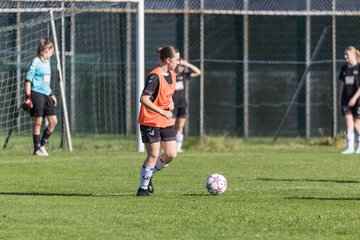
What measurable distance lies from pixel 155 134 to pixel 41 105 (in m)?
7.00

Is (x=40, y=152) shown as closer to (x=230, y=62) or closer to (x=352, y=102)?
(x=352, y=102)

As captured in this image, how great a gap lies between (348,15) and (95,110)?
6.17 meters

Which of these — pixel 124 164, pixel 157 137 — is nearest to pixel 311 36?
pixel 124 164

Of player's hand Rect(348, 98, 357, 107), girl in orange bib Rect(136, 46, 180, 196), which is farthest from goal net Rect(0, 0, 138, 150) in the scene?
girl in orange bib Rect(136, 46, 180, 196)

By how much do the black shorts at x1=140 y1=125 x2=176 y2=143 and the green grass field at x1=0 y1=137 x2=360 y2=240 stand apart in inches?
25.0

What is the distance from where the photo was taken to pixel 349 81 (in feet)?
67.1

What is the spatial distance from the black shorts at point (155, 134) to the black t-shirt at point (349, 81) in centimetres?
884

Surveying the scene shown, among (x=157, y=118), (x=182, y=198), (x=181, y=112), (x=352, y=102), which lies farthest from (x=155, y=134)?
(x=352, y=102)

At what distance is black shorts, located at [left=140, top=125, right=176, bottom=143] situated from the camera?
39.2 ft

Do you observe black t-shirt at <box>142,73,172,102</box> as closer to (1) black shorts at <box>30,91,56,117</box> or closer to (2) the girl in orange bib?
(2) the girl in orange bib

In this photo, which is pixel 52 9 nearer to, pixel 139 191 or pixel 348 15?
pixel 348 15

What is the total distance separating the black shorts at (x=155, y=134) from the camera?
39.2 ft

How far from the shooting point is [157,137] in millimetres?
11992

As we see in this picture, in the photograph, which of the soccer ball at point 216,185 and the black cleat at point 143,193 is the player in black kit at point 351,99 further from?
the black cleat at point 143,193
